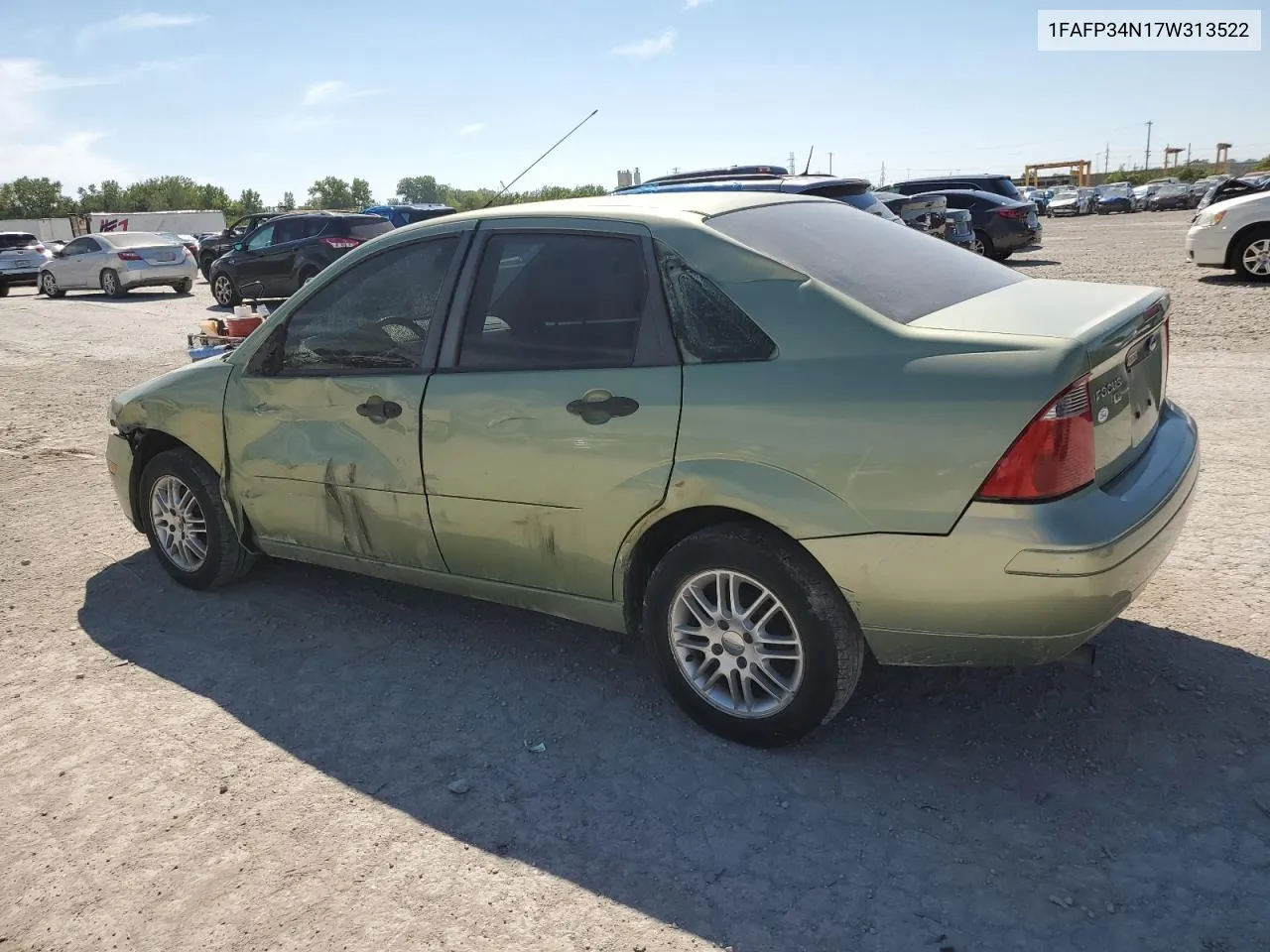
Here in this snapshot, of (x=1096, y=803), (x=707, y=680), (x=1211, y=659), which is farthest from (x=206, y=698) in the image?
(x=1211, y=659)

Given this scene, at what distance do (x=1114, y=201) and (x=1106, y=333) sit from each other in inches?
2244

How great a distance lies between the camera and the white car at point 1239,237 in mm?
14086

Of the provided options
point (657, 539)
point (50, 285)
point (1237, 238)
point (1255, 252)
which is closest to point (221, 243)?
point (50, 285)

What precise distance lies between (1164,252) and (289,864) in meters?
22.0

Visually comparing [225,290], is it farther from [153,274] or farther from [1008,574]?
[1008,574]

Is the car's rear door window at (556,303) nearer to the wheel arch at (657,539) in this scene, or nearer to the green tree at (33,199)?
the wheel arch at (657,539)

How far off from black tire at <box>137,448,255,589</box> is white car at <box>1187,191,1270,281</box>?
14.2 meters

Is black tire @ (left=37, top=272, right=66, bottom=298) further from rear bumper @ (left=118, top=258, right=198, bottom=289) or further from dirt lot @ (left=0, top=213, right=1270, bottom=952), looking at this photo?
dirt lot @ (left=0, top=213, right=1270, bottom=952)

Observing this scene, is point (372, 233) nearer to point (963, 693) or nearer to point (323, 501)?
point (323, 501)

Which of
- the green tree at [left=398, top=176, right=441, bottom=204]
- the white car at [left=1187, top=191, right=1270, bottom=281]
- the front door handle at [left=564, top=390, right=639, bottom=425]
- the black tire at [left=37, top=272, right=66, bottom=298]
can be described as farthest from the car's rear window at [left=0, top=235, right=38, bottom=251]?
the green tree at [left=398, top=176, right=441, bottom=204]

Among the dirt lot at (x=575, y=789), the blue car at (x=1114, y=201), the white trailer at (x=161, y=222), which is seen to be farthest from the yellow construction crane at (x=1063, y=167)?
the dirt lot at (x=575, y=789)

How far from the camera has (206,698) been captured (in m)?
3.97

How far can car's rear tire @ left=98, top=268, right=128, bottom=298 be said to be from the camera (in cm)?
2273

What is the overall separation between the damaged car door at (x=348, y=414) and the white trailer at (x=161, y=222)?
50.7m
